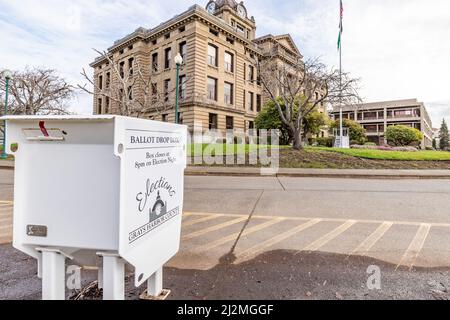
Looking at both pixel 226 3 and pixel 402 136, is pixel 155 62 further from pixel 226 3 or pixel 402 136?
pixel 402 136

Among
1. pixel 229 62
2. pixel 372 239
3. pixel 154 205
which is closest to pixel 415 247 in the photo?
pixel 372 239

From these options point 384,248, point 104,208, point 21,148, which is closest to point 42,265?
point 104,208

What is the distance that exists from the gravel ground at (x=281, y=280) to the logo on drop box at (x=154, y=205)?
0.92m

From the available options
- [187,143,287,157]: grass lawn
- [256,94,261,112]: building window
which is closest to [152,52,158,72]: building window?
[256,94,261,112]: building window

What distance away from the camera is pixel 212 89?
32.1 meters

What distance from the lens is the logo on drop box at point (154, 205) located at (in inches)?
89.4

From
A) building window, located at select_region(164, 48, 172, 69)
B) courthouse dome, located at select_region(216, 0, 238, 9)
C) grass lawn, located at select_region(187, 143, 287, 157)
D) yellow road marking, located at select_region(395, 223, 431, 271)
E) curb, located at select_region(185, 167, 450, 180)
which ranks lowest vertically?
yellow road marking, located at select_region(395, 223, 431, 271)

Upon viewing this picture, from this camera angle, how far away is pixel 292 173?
14000 millimetres

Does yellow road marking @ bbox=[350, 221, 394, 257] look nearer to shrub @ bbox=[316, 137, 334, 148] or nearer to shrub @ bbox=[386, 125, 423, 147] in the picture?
shrub @ bbox=[316, 137, 334, 148]

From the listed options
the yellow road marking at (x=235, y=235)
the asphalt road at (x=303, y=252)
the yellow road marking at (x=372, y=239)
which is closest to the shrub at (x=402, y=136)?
the asphalt road at (x=303, y=252)

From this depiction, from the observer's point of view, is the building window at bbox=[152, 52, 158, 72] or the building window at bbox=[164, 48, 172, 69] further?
the building window at bbox=[152, 52, 158, 72]

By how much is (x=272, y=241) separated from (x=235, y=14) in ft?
136

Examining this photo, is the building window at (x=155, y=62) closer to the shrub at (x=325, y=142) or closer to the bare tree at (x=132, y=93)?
the bare tree at (x=132, y=93)

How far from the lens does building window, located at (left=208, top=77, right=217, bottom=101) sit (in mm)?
31719
